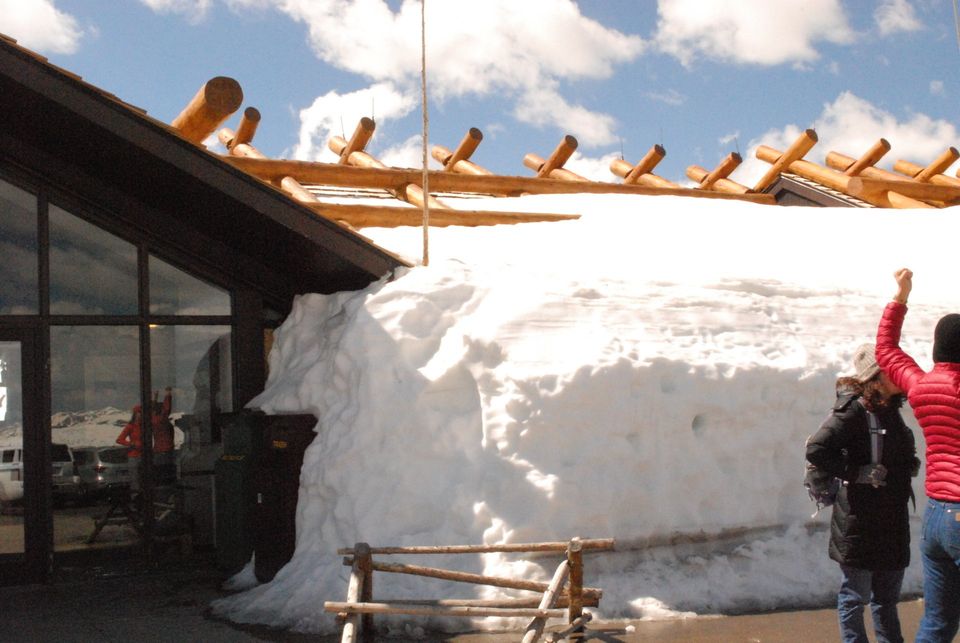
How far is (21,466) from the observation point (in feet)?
26.7

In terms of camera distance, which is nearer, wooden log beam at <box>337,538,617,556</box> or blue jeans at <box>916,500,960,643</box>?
blue jeans at <box>916,500,960,643</box>

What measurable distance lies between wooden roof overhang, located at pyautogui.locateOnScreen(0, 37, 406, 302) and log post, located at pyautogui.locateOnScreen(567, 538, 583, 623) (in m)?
3.19

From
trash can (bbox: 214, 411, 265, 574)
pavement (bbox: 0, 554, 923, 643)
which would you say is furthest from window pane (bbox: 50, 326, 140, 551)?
trash can (bbox: 214, 411, 265, 574)

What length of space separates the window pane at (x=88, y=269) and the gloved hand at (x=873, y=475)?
21.3 feet

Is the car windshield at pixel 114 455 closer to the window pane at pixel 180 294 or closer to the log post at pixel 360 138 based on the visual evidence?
the window pane at pixel 180 294

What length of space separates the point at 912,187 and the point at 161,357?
1258 centimetres

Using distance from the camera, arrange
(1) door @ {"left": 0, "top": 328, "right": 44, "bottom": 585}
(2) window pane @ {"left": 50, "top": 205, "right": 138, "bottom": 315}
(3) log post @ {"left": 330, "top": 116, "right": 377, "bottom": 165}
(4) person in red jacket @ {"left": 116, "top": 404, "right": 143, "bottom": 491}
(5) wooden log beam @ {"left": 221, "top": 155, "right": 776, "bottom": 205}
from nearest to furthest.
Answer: (1) door @ {"left": 0, "top": 328, "right": 44, "bottom": 585}, (2) window pane @ {"left": 50, "top": 205, "right": 138, "bottom": 315}, (4) person in red jacket @ {"left": 116, "top": 404, "right": 143, "bottom": 491}, (5) wooden log beam @ {"left": 221, "top": 155, "right": 776, "bottom": 205}, (3) log post @ {"left": 330, "top": 116, "right": 377, "bottom": 165}

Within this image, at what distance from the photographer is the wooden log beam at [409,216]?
1098 cm

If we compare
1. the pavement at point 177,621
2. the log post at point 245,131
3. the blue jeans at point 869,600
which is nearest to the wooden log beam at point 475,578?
the pavement at point 177,621

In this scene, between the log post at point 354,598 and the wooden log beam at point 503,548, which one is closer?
the log post at point 354,598

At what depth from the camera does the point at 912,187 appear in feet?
52.1

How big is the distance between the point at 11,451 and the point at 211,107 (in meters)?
3.43

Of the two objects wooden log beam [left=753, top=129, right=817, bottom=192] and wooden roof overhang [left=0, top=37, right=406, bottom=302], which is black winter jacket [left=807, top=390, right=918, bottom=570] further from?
wooden log beam [left=753, top=129, right=817, bottom=192]

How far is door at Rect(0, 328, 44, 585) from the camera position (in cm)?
808
